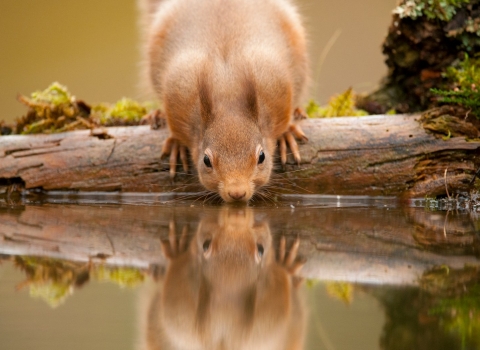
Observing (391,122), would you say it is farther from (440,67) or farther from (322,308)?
(322,308)

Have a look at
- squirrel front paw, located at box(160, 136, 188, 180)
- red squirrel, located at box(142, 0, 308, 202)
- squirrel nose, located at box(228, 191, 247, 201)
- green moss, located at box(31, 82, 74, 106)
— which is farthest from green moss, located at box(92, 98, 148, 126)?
squirrel nose, located at box(228, 191, 247, 201)

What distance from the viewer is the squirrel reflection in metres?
1.31

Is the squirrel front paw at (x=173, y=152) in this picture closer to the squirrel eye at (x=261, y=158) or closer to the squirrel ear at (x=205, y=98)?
the squirrel ear at (x=205, y=98)

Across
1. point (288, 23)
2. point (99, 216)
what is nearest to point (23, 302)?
point (99, 216)

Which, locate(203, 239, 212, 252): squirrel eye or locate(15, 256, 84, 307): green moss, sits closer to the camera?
locate(15, 256, 84, 307): green moss

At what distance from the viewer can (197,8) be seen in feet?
15.0

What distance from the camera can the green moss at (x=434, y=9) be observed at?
438 cm

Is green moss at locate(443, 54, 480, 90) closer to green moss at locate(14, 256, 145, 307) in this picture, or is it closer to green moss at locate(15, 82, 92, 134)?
green moss at locate(15, 82, 92, 134)

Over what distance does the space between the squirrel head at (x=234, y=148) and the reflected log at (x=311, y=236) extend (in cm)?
21

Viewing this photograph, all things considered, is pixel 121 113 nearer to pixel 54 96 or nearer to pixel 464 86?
pixel 54 96

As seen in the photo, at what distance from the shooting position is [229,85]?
12.7ft

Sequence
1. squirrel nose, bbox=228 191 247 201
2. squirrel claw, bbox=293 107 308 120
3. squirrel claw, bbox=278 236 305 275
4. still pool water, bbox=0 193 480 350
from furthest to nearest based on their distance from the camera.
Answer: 1. squirrel claw, bbox=293 107 308 120
2. squirrel nose, bbox=228 191 247 201
3. squirrel claw, bbox=278 236 305 275
4. still pool water, bbox=0 193 480 350

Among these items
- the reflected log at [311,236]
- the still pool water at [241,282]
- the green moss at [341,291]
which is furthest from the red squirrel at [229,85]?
the green moss at [341,291]

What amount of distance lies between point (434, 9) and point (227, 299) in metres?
3.67
